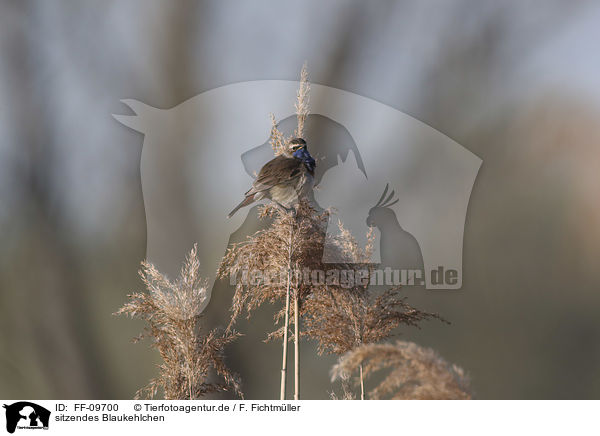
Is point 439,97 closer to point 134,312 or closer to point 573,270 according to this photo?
point 573,270

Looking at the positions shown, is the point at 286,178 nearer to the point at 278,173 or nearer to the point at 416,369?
the point at 278,173

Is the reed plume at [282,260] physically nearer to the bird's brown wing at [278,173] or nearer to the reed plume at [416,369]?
the bird's brown wing at [278,173]

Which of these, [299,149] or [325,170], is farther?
[325,170]

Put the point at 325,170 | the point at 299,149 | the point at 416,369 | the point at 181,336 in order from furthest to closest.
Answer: the point at 325,170, the point at 299,149, the point at 181,336, the point at 416,369

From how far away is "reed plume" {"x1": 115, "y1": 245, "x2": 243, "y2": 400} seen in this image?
1.97 m

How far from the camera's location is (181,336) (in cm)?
198

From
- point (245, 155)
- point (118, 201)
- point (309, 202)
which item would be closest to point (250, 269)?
point (309, 202)

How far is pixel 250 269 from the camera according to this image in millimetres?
2062
